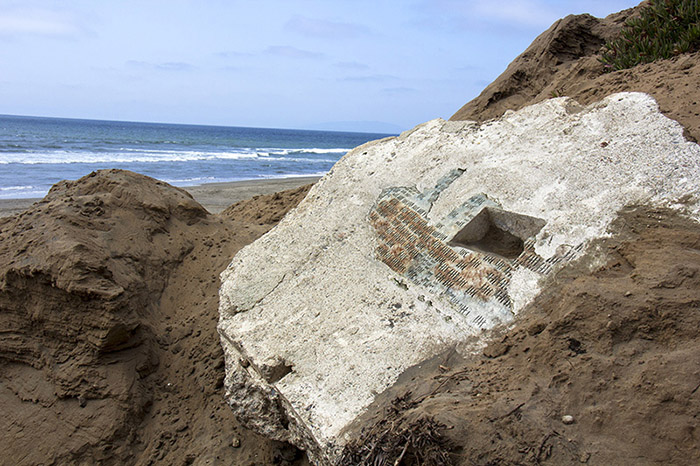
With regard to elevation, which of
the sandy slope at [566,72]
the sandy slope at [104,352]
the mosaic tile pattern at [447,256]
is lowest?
the sandy slope at [104,352]

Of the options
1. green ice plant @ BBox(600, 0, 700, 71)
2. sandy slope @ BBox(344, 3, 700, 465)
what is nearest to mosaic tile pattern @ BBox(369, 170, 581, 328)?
sandy slope @ BBox(344, 3, 700, 465)

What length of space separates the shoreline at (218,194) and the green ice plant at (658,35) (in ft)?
28.6

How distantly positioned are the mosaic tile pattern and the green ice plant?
7.32 feet

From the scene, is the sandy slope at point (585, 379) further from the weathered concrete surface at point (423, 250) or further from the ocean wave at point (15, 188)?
the ocean wave at point (15, 188)

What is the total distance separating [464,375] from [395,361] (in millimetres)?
413

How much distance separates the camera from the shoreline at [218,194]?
1165 centimetres

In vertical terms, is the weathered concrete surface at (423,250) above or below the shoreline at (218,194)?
above

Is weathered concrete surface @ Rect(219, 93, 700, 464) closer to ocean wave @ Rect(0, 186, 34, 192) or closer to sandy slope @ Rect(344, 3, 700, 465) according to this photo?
sandy slope @ Rect(344, 3, 700, 465)

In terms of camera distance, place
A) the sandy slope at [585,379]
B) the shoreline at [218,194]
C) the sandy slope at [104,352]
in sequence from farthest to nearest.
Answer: the shoreline at [218,194] → the sandy slope at [104,352] → the sandy slope at [585,379]

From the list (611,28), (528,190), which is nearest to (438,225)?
(528,190)

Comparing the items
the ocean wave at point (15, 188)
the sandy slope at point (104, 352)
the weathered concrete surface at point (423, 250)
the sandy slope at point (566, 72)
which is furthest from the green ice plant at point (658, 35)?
the ocean wave at point (15, 188)

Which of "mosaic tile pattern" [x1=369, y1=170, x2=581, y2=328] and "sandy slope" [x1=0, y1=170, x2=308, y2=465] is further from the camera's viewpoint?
"sandy slope" [x1=0, y1=170, x2=308, y2=465]

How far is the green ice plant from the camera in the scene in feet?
14.5

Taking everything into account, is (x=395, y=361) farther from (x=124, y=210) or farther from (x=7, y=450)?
(x=124, y=210)
